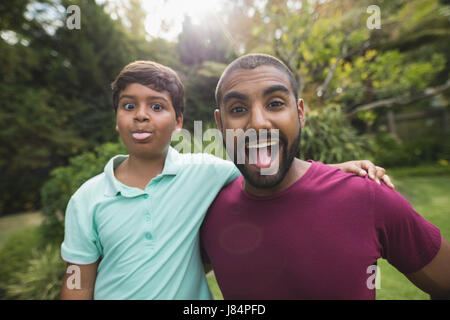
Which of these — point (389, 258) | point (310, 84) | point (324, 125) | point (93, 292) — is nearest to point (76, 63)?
point (310, 84)

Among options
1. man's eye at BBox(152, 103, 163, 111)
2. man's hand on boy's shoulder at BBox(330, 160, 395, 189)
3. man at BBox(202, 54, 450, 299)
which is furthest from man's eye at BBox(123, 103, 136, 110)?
man's hand on boy's shoulder at BBox(330, 160, 395, 189)

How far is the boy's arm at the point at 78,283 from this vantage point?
1299 millimetres

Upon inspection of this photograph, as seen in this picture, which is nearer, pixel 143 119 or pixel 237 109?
pixel 237 109

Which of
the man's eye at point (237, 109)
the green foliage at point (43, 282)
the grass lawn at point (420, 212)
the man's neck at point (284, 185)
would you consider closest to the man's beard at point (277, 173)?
the man's neck at point (284, 185)

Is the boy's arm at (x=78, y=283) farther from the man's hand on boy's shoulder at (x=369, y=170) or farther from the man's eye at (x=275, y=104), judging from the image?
the man's hand on boy's shoulder at (x=369, y=170)

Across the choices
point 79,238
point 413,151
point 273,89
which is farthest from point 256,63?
point 413,151

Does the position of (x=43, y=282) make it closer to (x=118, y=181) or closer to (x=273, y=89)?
(x=118, y=181)

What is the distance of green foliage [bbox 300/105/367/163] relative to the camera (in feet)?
13.0

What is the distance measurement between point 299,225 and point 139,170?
928 mm

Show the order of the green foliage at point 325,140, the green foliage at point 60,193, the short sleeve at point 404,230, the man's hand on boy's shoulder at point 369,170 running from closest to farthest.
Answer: the short sleeve at point 404,230 → the man's hand on boy's shoulder at point 369,170 → the green foliage at point 325,140 → the green foliage at point 60,193

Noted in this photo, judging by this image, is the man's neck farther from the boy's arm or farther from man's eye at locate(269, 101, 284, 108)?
the boy's arm

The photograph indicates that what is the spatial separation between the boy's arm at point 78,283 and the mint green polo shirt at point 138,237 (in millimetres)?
32

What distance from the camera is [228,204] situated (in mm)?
1439

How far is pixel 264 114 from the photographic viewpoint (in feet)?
4.00
